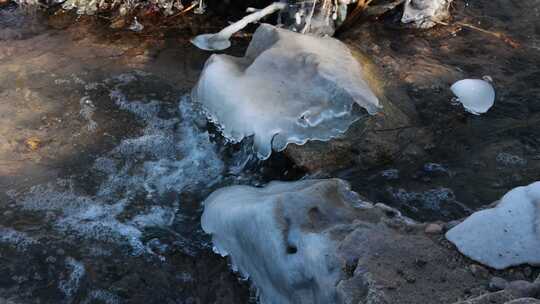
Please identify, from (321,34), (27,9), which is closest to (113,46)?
(27,9)

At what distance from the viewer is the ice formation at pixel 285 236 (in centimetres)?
255

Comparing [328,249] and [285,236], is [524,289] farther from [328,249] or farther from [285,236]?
[285,236]

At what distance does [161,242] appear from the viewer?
3.40 meters

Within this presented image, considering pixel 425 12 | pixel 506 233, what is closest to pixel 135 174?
pixel 506 233

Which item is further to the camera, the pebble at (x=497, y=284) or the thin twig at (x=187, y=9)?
the thin twig at (x=187, y=9)

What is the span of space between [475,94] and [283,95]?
139 centimetres

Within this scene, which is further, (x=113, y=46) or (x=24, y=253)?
(x=113, y=46)

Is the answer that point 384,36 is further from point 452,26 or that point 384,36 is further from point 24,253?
point 24,253

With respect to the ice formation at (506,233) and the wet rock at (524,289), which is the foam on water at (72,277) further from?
the wet rock at (524,289)

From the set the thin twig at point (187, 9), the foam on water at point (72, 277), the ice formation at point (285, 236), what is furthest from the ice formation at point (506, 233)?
the thin twig at point (187, 9)

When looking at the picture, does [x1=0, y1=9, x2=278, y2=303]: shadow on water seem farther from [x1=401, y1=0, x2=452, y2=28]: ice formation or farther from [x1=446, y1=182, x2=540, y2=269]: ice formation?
[x1=401, y1=0, x2=452, y2=28]: ice formation

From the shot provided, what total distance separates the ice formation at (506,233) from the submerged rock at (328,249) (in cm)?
10

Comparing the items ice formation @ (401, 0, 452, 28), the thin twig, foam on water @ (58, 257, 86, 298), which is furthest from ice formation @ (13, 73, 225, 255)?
ice formation @ (401, 0, 452, 28)

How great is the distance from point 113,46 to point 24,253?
7.60 ft
